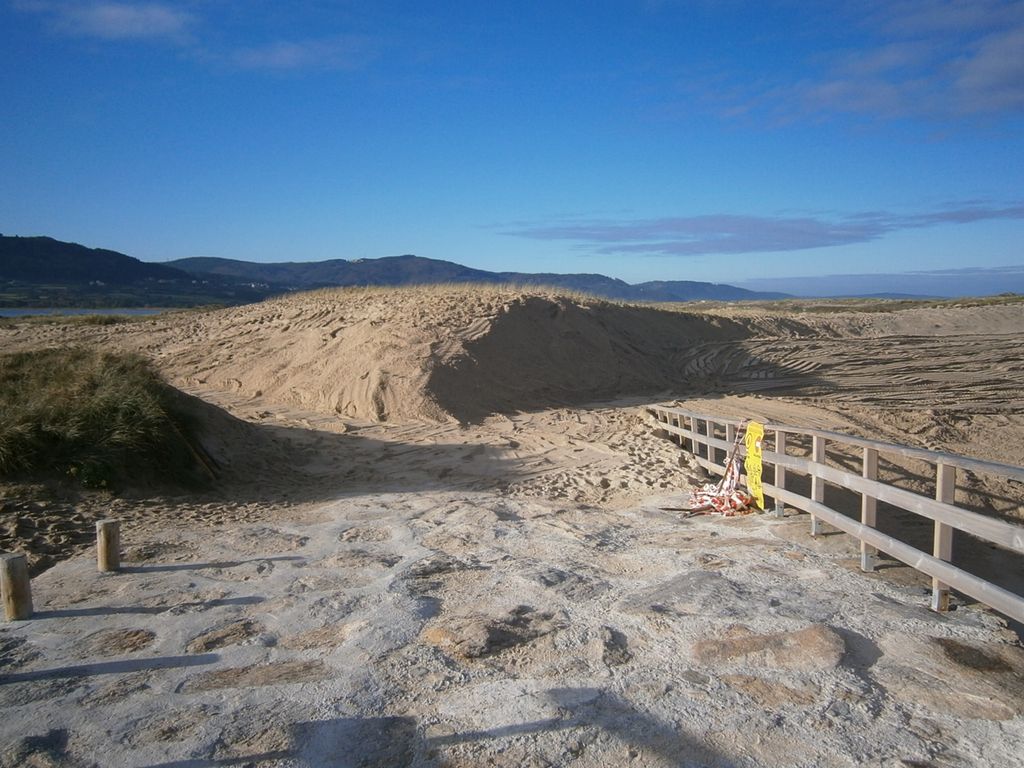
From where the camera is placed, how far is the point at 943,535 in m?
4.99

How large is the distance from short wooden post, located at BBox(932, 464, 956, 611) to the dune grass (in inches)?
304

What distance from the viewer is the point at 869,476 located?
600 cm

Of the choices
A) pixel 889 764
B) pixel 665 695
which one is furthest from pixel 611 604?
pixel 889 764

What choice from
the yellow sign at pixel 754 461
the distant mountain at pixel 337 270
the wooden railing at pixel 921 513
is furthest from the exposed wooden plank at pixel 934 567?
the distant mountain at pixel 337 270

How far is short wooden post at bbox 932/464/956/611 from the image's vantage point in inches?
194

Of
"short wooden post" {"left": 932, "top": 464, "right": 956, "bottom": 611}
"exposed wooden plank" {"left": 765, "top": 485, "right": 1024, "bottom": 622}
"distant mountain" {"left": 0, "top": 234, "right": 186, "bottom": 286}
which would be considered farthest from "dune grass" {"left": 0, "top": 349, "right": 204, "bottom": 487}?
"distant mountain" {"left": 0, "top": 234, "right": 186, "bottom": 286}

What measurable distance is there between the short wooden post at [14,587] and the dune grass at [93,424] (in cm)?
328

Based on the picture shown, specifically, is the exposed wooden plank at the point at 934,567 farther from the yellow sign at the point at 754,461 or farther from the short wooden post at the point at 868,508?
the yellow sign at the point at 754,461

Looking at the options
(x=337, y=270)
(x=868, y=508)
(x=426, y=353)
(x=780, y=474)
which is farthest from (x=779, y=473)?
(x=337, y=270)

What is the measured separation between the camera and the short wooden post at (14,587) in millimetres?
4945

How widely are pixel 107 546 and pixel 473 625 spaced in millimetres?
3175

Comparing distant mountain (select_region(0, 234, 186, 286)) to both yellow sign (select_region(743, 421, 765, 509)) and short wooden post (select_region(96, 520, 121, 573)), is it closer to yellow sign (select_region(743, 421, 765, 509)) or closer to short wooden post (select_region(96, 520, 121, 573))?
short wooden post (select_region(96, 520, 121, 573))

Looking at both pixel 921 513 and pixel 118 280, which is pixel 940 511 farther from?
pixel 118 280

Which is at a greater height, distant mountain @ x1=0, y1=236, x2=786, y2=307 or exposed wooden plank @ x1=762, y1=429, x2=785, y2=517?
distant mountain @ x1=0, y1=236, x2=786, y2=307
